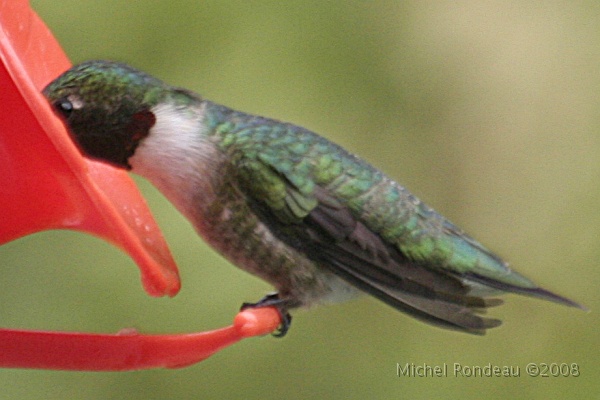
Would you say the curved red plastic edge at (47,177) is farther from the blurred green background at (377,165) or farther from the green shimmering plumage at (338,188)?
the blurred green background at (377,165)

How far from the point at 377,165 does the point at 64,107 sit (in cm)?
198

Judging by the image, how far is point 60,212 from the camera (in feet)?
5.14

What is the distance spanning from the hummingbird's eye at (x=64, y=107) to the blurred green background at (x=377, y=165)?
59.0 inches

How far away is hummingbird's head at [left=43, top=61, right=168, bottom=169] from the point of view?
1542mm

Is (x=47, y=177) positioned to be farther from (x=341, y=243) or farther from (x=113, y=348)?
(x=341, y=243)

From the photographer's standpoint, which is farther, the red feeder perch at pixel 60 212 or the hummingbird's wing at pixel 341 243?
the hummingbird's wing at pixel 341 243

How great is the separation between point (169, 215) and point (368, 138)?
83 cm

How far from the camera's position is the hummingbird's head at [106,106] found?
1542 mm

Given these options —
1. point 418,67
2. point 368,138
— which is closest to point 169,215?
point 368,138

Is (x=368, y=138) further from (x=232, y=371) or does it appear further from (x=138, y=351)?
(x=138, y=351)

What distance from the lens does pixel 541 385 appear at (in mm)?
3158

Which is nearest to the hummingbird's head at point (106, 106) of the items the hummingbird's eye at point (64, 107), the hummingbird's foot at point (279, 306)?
the hummingbird's eye at point (64, 107)

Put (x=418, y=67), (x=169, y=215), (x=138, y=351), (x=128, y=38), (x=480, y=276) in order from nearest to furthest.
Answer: (x=138, y=351) < (x=480, y=276) < (x=169, y=215) < (x=128, y=38) < (x=418, y=67)

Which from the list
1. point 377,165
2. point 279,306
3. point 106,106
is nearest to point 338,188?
point 279,306
